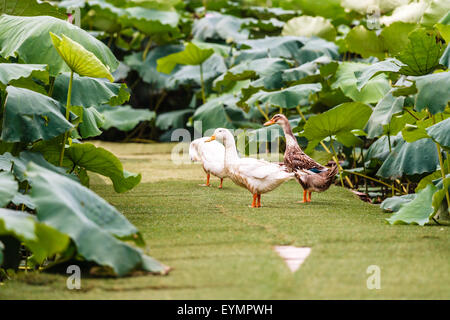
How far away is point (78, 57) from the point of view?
2566 millimetres

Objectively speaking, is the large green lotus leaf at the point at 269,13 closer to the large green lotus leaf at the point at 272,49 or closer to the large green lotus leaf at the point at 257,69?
the large green lotus leaf at the point at 272,49

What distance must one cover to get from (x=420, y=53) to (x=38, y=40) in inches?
67.3

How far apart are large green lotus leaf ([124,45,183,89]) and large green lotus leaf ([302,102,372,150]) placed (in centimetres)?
389

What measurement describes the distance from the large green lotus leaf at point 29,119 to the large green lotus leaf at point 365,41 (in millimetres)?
2743

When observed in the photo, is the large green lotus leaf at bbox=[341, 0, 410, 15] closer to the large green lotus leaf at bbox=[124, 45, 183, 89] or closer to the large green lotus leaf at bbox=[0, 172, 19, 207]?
the large green lotus leaf at bbox=[124, 45, 183, 89]

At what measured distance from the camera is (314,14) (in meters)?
7.76

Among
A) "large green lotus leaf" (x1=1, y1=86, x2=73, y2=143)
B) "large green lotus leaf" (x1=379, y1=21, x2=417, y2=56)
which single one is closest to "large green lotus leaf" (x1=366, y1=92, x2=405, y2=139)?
"large green lotus leaf" (x1=379, y1=21, x2=417, y2=56)

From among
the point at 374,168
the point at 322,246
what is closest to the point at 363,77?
the point at 374,168

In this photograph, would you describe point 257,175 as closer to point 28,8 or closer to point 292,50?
point 28,8

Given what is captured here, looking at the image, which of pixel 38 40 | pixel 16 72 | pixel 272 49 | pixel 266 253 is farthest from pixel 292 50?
pixel 266 253

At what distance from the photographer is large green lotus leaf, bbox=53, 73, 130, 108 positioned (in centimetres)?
295

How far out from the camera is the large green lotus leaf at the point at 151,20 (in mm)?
6918

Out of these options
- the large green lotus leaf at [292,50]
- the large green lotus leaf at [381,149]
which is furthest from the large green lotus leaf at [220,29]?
the large green lotus leaf at [381,149]
